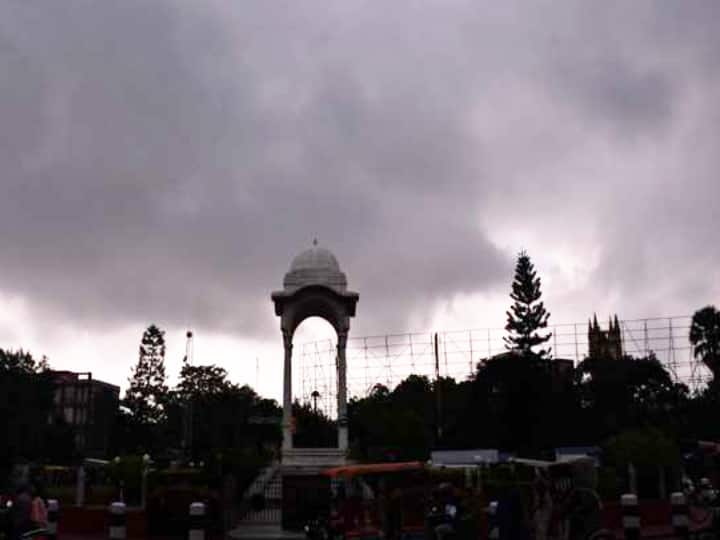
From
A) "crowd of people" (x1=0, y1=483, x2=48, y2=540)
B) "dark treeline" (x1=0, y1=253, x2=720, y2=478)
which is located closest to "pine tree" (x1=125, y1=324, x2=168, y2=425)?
"dark treeline" (x1=0, y1=253, x2=720, y2=478)

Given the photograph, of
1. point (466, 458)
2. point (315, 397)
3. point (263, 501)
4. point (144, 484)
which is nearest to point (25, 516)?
point (144, 484)

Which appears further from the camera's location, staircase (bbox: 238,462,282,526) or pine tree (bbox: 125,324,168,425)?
pine tree (bbox: 125,324,168,425)

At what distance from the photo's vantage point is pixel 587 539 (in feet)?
31.8

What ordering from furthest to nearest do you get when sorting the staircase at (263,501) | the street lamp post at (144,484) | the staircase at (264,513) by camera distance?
the staircase at (263,501), the street lamp post at (144,484), the staircase at (264,513)

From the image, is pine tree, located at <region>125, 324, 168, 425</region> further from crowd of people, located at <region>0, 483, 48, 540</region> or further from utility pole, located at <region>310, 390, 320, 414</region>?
crowd of people, located at <region>0, 483, 48, 540</region>

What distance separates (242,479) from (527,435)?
28.9 meters

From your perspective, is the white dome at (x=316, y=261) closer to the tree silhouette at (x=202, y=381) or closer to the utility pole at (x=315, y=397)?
the utility pole at (x=315, y=397)

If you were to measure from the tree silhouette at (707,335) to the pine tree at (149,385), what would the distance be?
145 ft

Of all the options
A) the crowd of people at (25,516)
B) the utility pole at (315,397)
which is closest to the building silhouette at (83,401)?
the utility pole at (315,397)

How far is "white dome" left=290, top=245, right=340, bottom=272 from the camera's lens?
4066cm

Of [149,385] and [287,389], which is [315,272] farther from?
[149,385]

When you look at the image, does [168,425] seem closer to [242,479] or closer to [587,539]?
[242,479]

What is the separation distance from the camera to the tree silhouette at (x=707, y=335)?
2265 inches

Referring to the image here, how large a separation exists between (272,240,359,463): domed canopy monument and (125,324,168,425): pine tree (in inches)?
1468
